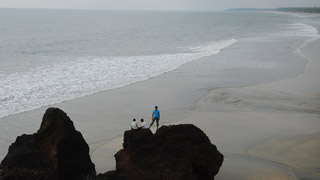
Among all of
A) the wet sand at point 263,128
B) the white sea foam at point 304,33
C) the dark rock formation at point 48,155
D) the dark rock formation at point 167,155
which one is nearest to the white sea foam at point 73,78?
the wet sand at point 263,128

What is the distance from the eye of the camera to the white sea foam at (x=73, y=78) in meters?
20.4

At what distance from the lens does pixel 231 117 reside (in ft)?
54.8

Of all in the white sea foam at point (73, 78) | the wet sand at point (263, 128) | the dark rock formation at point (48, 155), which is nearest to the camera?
the dark rock formation at point (48, 155)

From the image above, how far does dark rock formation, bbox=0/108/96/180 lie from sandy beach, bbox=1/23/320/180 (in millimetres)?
1687

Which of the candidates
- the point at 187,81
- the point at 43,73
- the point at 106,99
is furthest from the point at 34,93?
the point at 187,81

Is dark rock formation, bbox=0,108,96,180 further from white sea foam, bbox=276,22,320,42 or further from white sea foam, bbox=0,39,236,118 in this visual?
white sea foam, bbox=276,22,320,42

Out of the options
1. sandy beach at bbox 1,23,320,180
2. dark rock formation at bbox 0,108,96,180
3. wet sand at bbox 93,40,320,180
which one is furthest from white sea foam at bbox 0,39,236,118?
dark rock formation at bbox 0,108,96,180

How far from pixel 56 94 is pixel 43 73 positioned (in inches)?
305

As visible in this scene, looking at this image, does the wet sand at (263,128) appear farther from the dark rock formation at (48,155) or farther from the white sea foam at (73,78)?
the white sea foam at (73,78)

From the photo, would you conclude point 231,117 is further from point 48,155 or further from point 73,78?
point 73,78

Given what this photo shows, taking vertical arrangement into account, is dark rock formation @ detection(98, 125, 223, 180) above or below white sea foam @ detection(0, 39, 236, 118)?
above

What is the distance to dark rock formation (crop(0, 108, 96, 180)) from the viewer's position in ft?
30.7

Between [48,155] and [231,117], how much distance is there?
30.8 ft

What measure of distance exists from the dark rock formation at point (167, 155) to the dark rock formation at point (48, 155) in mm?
1276
